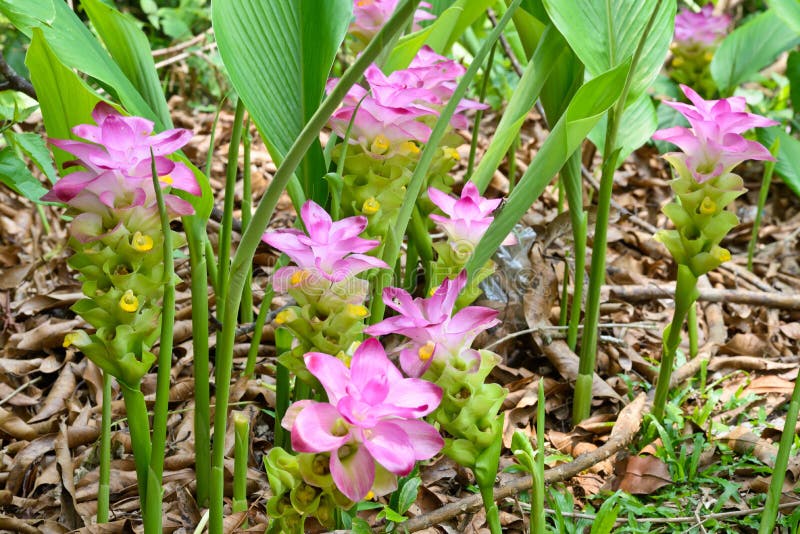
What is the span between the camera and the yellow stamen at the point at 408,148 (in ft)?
3.51

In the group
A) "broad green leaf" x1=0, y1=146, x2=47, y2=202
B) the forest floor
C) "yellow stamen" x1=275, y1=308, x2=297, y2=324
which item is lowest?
the forest floor

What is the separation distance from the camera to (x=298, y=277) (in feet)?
2.81

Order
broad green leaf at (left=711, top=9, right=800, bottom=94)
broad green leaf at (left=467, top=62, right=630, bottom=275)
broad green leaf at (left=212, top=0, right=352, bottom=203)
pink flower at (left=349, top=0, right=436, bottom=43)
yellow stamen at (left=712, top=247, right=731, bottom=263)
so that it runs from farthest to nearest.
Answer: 1. broad green leaf at (left=711, top=9, right=800, bottom=94)
2. pink flower at (left=349, top=0, right=436, bottom=43)
3. yellow stamen at (left=712, top=247, right=731, bottom=263)
4. broad green leaf at (left=212, top=0, right=352, bottom=203)
5. broad green leaf at (left=467, top=62, right=630, bottom=275)

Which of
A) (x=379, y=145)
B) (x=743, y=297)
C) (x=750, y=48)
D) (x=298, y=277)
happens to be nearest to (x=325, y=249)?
(x=298, y=277)

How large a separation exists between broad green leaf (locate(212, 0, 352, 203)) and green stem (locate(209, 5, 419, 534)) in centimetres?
27

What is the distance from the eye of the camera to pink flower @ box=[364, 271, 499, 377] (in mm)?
795

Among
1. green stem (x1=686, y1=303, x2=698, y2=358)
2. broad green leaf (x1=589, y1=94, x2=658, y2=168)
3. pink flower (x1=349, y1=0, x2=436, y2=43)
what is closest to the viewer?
pink flower (x1=349, y1=0, x2=436, y2=43)

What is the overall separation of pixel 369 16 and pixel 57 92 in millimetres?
530

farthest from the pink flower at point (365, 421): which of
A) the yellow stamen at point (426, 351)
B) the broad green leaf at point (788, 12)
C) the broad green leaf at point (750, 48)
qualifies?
the broad green leaf at point (750, 48)

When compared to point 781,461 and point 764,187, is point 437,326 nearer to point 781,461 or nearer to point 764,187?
point 781,461

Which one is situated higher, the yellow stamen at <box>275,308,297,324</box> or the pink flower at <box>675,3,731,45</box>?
the pink flower at <box>675,3,731,45</box>

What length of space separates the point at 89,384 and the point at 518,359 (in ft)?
2.80

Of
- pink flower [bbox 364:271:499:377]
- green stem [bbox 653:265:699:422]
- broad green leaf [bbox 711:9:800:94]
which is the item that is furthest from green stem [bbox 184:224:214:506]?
broad green leaf [bbox 711:9:800:94]

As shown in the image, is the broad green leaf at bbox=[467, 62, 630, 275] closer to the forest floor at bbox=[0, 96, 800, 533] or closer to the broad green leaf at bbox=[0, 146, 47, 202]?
the forest floor at bbox=[0, 96, 800, 533]
